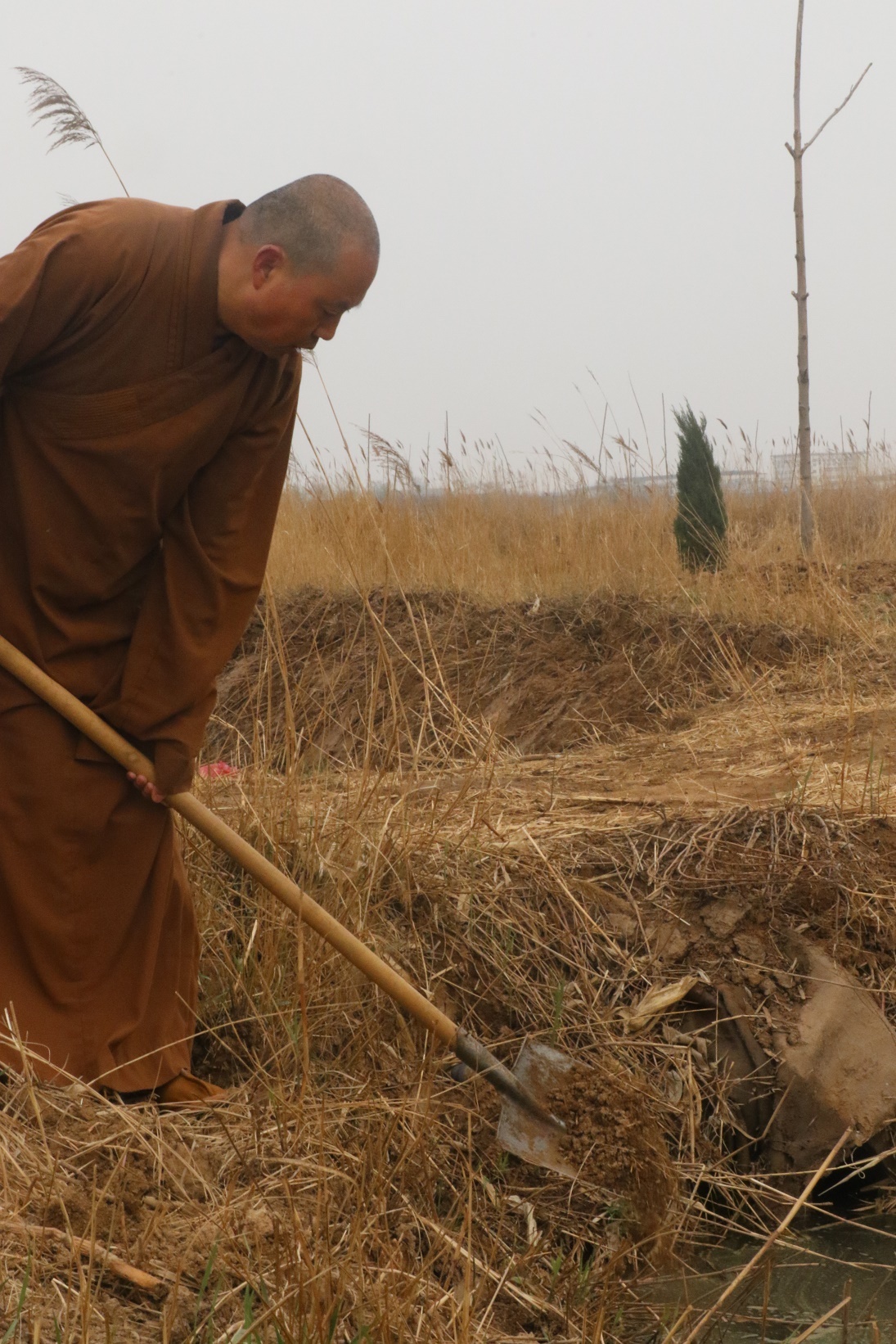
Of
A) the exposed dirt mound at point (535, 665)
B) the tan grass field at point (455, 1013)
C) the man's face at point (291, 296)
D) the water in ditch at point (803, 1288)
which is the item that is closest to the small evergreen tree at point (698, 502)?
Answer: the exposed dirt mound at point (535, 665)

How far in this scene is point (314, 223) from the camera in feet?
7.98

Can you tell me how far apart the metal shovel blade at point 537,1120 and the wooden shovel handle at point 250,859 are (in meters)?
0.26

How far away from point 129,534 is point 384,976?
1046 mm

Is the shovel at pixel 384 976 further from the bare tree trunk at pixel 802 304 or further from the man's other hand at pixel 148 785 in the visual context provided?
the bare tree trunk at pixel 802 304

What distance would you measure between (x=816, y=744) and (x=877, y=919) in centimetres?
105

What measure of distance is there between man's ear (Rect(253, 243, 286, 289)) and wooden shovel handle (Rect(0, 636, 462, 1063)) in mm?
867

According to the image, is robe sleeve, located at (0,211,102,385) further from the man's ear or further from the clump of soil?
the clump of soil

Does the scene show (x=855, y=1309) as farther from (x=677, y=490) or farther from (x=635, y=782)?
(x=677, y=490)

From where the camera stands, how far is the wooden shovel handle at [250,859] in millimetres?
2590

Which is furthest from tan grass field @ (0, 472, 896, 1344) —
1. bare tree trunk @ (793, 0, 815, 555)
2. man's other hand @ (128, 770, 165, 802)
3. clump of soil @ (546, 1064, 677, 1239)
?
bare tree trunk @ (793, 0, 815, 555)

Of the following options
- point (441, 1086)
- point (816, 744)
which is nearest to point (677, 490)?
point (816, 744)

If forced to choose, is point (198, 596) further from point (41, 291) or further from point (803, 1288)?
point (803, 1288)

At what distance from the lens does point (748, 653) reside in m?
6.33

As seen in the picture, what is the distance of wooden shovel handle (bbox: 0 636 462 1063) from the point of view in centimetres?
259
